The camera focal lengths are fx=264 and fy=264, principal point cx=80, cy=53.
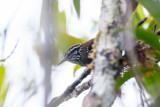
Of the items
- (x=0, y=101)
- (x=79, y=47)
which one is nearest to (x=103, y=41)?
(x=0, y=101)

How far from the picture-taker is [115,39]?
0.80 metres

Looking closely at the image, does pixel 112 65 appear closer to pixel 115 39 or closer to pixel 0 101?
pixel 115 39

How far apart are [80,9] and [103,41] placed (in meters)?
0.52

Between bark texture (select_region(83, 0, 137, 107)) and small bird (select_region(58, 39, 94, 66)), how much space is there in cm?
131

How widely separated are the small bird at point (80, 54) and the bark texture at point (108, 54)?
131 cm

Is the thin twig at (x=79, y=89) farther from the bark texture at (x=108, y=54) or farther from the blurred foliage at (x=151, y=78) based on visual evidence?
the bark texture at (x=108, y=54)

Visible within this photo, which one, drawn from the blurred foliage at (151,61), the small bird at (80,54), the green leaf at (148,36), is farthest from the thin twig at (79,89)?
the small bird at (80,54)

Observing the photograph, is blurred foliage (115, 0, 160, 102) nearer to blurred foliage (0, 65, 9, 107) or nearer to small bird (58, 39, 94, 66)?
blurred foliage (0, 65, 9, 107)

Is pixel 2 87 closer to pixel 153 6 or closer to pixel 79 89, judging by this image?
pixel 79 89

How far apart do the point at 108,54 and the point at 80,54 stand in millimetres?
1819

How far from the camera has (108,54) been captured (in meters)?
0.78

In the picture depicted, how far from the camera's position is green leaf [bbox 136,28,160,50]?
1.05 metres

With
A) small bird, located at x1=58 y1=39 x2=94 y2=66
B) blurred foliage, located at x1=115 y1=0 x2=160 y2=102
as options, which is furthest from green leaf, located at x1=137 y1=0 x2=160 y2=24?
small bird, located at x1=58 y1=39 x2=94 y2=66

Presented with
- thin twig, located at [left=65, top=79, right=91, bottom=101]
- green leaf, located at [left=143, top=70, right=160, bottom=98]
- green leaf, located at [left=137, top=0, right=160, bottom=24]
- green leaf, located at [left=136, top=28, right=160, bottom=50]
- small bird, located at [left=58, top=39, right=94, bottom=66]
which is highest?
green leaf, located at [left=137, top=0, right=160, bottom=24]
